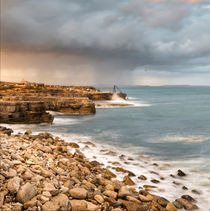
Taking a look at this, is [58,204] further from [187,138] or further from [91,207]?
[187,138]

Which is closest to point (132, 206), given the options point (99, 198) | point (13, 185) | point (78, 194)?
point (99, 198)

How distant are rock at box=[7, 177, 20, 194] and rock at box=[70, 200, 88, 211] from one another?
134 cm

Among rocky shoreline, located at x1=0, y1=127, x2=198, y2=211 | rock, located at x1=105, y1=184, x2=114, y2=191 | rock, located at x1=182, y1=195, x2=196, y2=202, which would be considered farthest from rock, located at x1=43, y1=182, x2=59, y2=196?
rock, located at x1=182, y1=195, x2=196, y2=202

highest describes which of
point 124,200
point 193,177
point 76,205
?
point 76,205

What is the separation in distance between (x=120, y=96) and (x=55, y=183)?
6350 cm

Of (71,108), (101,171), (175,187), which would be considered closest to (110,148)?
(101,171)

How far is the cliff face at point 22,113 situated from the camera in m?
20.4

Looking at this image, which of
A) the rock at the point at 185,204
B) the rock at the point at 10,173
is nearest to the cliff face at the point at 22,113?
the rock at the point at 10,173

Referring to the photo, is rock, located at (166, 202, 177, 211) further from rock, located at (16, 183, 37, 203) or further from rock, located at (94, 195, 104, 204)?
rock, located at (16, 183, 37, 203)

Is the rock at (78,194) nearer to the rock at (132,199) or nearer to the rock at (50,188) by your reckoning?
the rock at (50,188)

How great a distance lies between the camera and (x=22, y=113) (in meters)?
21.1

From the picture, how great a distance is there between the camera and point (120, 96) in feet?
226

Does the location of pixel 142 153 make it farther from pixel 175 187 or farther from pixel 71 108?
pixel 71 108

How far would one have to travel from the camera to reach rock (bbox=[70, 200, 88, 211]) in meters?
4.79
